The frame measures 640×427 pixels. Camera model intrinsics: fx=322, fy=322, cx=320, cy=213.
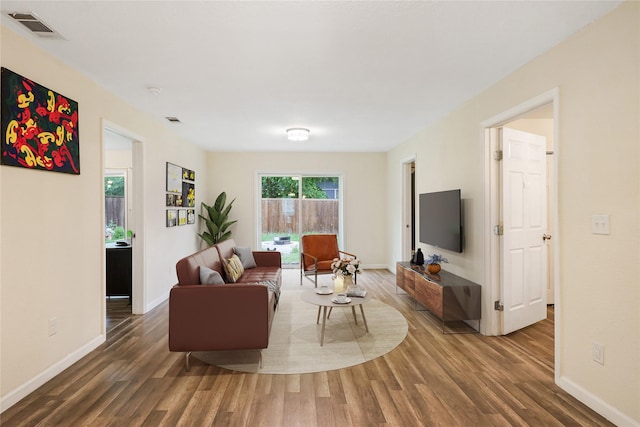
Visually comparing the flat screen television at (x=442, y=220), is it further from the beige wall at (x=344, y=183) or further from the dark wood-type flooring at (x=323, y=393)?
the beige wall at (x=344, y=183)

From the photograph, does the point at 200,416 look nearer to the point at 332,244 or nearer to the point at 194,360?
the point at 194,360

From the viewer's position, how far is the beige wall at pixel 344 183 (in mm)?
6629

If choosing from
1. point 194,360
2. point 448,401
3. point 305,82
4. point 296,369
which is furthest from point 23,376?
point 305,82

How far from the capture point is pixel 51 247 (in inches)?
97.6

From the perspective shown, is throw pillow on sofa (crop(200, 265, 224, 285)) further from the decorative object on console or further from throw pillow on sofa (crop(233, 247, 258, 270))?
the decorative object on console

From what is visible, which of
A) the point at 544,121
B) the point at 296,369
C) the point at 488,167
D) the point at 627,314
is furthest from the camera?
the point at 544,121

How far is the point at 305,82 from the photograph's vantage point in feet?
9.78

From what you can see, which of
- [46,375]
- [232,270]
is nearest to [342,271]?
[232,270]

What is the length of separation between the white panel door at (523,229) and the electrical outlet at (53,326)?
394 cm

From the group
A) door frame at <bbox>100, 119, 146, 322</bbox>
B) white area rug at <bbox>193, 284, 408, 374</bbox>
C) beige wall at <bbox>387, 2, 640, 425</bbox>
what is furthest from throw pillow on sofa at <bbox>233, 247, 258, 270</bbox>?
beige wall at <bbox>387, 2, 640, 425</bbox>

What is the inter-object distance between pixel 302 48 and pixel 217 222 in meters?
4.46

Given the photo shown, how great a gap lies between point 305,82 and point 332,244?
3151mm

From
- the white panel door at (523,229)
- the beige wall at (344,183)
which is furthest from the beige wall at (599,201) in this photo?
the beige wall at (344,183)

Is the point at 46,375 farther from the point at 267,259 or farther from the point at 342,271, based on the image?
the point at 267,259
